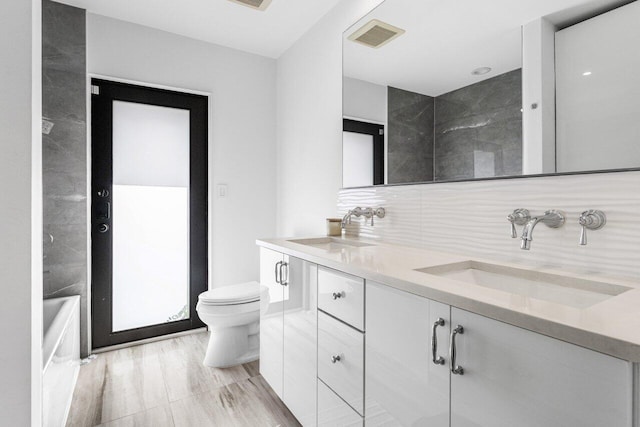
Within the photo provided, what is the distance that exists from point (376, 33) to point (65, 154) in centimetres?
219

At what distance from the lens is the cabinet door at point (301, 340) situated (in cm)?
139

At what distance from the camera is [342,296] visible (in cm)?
120

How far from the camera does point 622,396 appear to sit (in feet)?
1.69

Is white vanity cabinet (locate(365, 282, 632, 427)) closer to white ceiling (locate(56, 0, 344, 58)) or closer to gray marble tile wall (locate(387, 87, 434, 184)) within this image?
gray marble tile wall (locate(387, 87, 434, 184))

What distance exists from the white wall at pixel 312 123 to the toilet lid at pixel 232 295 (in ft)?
2.04

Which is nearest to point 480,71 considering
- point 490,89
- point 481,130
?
point 490,89

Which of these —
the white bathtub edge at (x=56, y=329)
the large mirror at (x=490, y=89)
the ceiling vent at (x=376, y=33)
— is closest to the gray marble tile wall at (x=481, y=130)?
the large mirror at (x=490, y=89)

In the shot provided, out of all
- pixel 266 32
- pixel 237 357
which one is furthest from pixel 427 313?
pixel 266 32

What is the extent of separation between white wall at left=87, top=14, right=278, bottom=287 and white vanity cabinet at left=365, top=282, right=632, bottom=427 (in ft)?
6.62

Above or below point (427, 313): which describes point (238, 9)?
above

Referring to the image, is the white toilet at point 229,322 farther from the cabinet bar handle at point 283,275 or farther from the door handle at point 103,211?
the door handle at point 103,211

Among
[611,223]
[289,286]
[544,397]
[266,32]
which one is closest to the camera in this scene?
[544,397]

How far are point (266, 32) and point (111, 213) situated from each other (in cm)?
185

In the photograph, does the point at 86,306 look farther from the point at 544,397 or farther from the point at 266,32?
the point at 544,397
